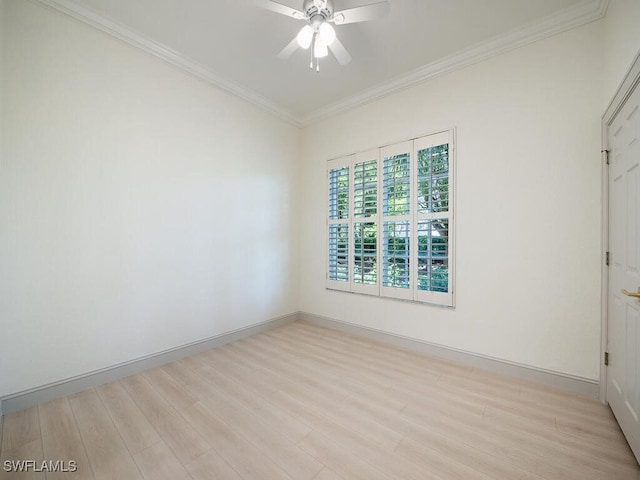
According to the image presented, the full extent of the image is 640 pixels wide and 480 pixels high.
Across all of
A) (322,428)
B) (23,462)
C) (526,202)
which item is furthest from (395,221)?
(23,462)

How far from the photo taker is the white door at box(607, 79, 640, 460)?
1.44 metres

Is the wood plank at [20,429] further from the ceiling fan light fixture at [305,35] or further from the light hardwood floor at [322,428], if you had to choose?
the ceiling fan light fixture at [305,35]

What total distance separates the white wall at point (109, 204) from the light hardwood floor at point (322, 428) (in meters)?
0.47

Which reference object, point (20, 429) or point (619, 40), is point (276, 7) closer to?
point (619, 40)

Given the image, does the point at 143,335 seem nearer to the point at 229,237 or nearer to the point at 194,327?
the point at 194,327

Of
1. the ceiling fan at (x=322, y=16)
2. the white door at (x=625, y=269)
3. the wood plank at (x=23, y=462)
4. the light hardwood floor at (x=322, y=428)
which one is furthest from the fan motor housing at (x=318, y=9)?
the wood plank at (x=23, y=462)

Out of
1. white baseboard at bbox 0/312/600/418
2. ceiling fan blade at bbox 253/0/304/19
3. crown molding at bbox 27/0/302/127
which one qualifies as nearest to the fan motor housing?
ceiling fan blade at bbox 253/0/304/19

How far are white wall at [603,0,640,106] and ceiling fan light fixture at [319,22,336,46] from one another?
1816 mm

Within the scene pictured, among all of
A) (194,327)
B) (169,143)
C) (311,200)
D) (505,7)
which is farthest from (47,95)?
(505,7)

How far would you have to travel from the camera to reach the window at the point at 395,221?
2723 millimetres

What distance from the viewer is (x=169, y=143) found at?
8.64ft

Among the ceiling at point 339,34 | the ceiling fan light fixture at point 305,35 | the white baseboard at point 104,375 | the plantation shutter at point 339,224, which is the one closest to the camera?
the white baseboard at point 104,375

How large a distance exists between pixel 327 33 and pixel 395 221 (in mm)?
1955

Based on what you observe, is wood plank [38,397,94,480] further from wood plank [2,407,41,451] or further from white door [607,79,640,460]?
white door [607,79,640,460]
